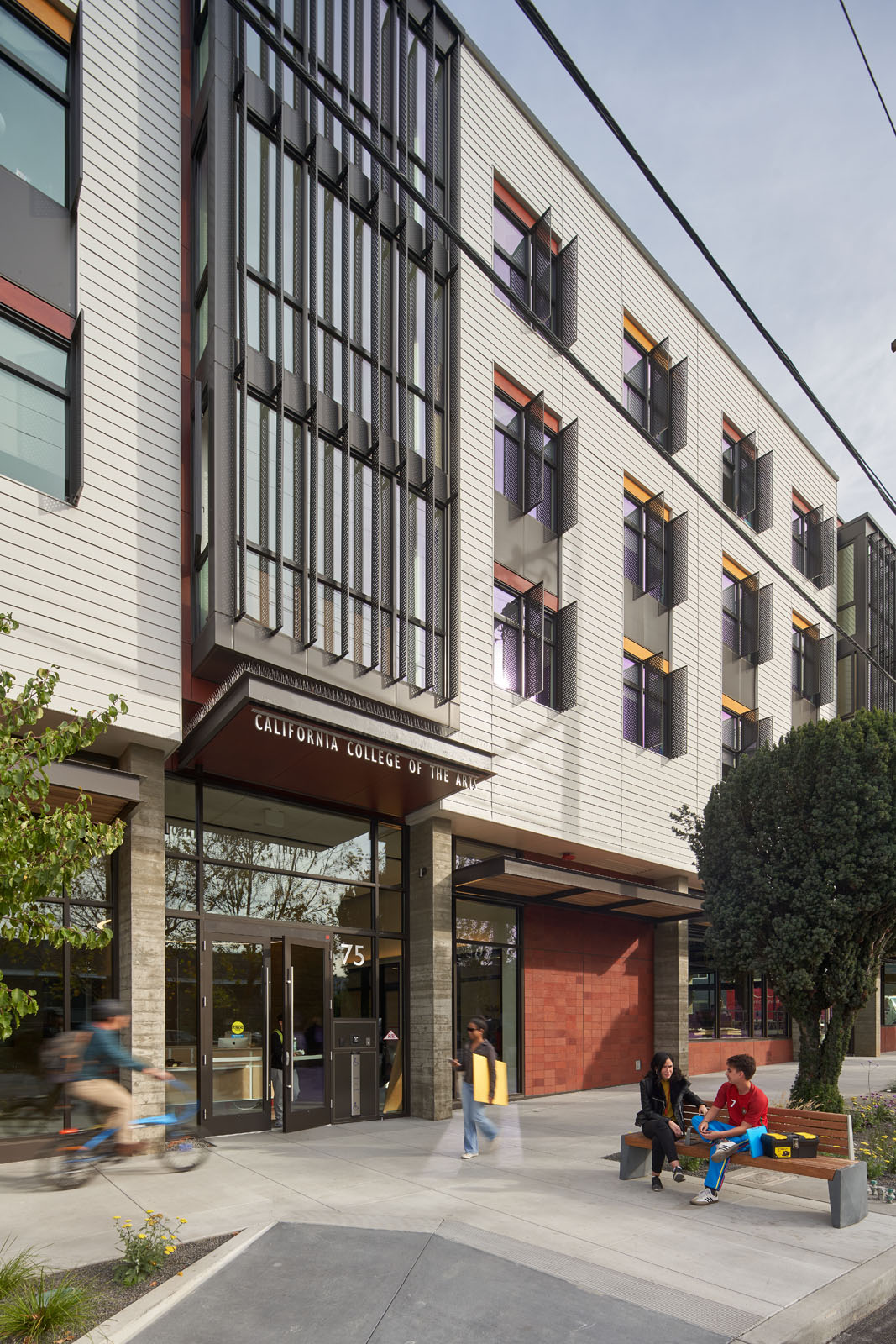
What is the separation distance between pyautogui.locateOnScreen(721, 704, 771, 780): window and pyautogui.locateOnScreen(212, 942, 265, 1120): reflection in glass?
47.9ft

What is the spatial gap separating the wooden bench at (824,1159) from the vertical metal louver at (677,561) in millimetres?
14621

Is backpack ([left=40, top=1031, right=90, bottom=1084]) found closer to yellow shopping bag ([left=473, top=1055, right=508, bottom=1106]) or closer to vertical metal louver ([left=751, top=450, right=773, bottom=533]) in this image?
yellow shopping bag ([left=473, top=1055, right=508, bottom=1106])

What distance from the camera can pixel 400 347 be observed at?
15.9 metres

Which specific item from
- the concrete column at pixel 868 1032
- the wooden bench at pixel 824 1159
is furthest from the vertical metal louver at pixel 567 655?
the concrete column at pixel 868 1032

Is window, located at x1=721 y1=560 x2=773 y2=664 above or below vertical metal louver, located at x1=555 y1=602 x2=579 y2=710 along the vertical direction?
above

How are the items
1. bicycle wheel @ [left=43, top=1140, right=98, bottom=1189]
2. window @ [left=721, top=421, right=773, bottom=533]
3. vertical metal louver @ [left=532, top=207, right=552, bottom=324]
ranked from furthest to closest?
window @ [left=721, top=421, right=773, bottom=533] < vertical metal louver @ [left=532, top=207, right=552, bottom=324] < bicycle wheel @ [left=43, top=1140, right=98, bottom=1189]

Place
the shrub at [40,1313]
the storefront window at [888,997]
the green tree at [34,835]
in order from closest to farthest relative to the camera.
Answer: the shrub at [40,1313]
the green tree at [34,835]
the storefront window at [888,997]

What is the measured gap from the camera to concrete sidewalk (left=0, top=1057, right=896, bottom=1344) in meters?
6.57

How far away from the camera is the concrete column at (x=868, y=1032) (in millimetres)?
31812

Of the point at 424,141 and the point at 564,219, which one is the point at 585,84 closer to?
the point at 424,141

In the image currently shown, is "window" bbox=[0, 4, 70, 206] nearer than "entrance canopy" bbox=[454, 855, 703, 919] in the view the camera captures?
Yes

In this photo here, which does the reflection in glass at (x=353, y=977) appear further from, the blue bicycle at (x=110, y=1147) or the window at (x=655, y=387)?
the window at (x=655, y=387)

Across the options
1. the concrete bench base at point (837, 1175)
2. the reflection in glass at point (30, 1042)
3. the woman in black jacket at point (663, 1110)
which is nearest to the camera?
the concrete bench base at point (837, 1175)

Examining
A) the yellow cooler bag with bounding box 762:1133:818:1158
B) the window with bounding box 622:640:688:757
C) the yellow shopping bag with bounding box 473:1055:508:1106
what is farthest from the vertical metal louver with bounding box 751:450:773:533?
the yellow cooler bag with bounding box 762:1133:818:1158
